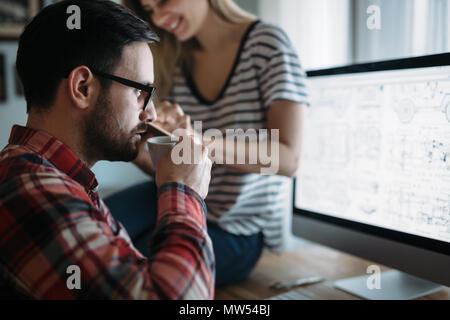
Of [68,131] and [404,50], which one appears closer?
[68,131]

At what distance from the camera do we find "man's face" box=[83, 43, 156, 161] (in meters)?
0.71

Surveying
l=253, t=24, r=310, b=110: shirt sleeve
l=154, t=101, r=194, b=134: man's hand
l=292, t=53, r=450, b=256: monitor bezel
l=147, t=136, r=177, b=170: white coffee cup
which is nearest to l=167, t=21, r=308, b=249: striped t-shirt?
l=253, t=24, r=310, b=110: shirt sleeve

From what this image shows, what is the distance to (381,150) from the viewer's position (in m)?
0.97

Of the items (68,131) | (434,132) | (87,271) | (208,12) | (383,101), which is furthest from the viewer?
(208,12)

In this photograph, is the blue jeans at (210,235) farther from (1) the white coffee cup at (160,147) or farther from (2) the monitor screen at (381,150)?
(1) the white coffee cup at (160,147)

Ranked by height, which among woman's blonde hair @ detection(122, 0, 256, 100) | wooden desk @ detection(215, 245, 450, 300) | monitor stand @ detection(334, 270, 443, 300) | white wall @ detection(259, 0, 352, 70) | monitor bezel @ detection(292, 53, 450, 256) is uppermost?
white wall @ detection(259, 0, 352, 70)

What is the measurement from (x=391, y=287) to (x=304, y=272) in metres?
0.25

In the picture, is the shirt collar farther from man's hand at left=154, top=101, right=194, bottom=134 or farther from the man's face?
man's hand at left=154, top=101, right=194, bottom=134

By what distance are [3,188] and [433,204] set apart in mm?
766

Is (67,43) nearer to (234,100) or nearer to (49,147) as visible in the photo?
(49,147)

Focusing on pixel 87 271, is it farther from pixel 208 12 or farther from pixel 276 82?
pixel 208 12

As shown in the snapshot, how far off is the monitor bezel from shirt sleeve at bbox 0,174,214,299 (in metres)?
0.53

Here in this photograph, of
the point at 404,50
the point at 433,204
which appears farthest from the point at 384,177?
the point at 404,50
